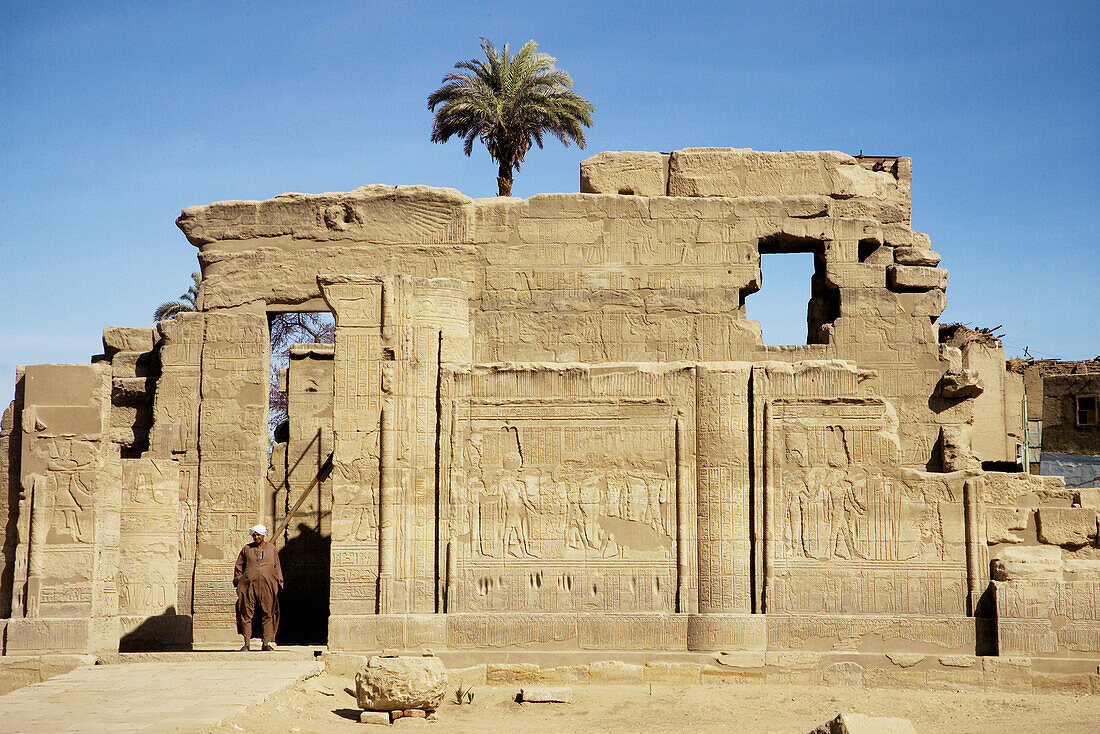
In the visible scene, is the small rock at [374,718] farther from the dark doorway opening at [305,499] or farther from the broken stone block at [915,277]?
the broken stone block at [915,277]

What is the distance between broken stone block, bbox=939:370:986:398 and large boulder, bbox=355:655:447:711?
20.0ft

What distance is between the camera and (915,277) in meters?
12.0

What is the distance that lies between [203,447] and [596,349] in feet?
14.9

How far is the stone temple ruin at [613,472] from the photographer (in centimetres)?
1043

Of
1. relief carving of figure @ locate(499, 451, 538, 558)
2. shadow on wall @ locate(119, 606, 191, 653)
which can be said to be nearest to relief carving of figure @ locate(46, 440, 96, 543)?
shadow on wall @ locate(119, 606, 191, 653)

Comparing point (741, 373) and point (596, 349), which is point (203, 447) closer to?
point (596, 349)

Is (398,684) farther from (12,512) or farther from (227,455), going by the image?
(227,455)

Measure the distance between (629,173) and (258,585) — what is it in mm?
5847

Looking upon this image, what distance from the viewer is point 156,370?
13633 millimetres

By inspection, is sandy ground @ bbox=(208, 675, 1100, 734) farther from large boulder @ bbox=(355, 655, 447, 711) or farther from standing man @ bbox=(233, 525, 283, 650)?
standing man @ bbox=(233, 525, 283, 650)

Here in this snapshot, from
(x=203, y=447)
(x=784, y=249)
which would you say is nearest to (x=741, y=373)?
(x=784, y=249)

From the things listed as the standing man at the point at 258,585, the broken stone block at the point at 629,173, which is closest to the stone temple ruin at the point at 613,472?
the broken stone block at the point at 629,173

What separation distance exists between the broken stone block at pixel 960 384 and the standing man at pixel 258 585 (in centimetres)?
709

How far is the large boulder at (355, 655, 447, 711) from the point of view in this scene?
9039 millimetres
